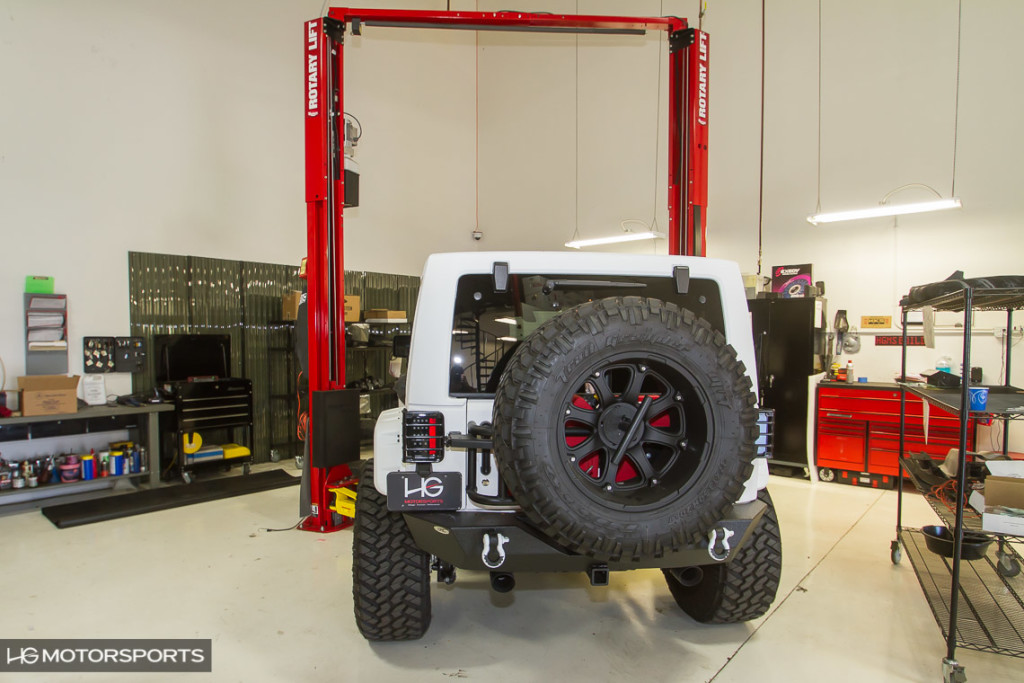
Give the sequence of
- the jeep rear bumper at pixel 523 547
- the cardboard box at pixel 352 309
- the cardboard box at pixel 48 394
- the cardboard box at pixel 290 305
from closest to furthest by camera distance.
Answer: the jeep rear bumper at pixel 523 547 → the cardboard box at pixel 48 394 → the cardboard box at pixel 290 305 → the cardboard box at pixel 352 309

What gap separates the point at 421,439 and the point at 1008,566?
10.5ft

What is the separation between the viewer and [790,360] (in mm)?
5098

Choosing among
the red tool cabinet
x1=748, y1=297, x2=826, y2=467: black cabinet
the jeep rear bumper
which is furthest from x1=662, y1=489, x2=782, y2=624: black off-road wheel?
the red tool cabinet

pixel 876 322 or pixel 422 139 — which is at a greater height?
pixel 422 139

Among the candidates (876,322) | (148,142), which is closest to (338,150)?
(148,142)

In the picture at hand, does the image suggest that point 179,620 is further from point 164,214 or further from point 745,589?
point 164,214

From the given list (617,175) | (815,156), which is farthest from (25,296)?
(815,156)

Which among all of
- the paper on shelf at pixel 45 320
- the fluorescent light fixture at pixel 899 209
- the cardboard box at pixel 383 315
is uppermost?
the fluorescent light fixture at pixel 899 209

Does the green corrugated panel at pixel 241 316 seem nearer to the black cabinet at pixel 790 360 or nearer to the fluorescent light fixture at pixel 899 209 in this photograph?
the black cabinet at pixel 790 360

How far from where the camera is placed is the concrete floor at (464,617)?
2020 mm

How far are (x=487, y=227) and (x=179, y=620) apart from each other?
269 inches

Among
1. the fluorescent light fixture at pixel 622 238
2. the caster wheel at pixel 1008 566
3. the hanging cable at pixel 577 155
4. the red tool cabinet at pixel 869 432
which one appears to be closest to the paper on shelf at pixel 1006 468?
the caster wheel at pixel 1008 566

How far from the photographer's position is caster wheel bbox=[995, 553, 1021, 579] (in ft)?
8.86

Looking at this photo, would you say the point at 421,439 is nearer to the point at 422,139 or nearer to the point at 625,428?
the point at 625,428
